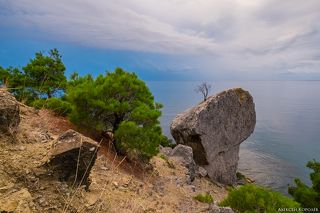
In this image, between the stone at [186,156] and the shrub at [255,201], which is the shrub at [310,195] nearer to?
the stone at [186,156]

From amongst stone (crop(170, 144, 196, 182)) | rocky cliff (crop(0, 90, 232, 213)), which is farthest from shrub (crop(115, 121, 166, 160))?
stone (crop(170, 144, 196, 182))

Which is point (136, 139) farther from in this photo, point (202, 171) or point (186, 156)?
point (202, 171)

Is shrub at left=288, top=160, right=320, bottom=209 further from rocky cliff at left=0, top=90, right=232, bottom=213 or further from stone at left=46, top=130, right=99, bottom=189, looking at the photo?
stone at left=46, top=130, right=99, bottom=189

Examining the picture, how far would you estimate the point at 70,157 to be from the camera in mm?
6516

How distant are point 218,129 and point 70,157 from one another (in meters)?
26.7

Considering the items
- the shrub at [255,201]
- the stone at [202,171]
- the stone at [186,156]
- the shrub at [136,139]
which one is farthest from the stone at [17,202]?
the stone at [202,171]

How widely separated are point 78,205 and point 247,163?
5252cm

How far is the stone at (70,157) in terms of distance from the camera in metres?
6.17

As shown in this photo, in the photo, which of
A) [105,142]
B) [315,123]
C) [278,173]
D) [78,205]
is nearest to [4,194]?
[78,205]

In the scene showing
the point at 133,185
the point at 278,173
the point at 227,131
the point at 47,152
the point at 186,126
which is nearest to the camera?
the point at 47,152

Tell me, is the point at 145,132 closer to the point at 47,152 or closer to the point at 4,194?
the point at 47,152

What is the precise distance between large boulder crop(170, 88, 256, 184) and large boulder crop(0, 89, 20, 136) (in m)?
23.3

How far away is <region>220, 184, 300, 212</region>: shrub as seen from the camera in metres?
11.8

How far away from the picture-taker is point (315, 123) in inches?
3991
